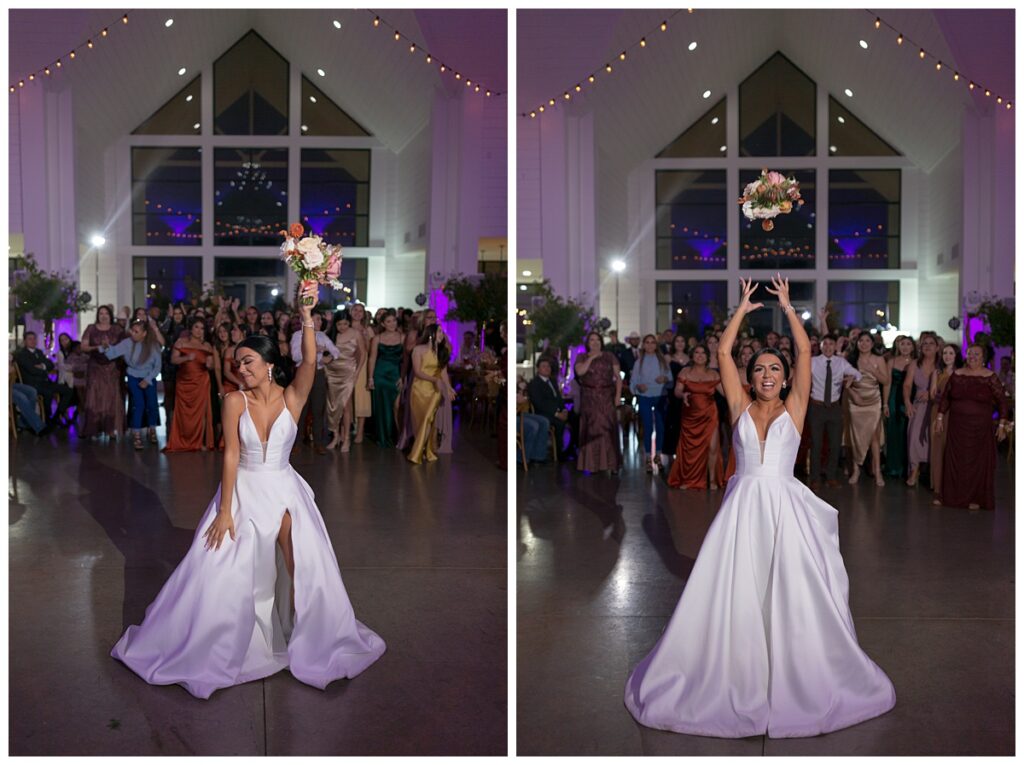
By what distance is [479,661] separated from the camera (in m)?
4.14

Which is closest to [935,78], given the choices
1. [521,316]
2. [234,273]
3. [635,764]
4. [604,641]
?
[521,316]

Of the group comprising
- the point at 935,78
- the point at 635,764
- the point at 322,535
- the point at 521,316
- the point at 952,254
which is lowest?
the point at 635,764

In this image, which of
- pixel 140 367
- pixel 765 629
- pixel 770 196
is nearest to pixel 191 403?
pixel 140 367

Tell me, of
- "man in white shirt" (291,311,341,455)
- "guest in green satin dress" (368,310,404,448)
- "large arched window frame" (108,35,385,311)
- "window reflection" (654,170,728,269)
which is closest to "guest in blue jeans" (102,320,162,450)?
"man in white shirt" (291,311,341,455)

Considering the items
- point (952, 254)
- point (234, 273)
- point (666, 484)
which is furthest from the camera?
point (234, 273)

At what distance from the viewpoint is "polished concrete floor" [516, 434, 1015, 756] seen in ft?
11.3

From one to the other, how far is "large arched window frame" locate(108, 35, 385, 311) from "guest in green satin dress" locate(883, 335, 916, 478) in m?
12.8

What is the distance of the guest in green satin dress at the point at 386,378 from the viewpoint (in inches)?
416

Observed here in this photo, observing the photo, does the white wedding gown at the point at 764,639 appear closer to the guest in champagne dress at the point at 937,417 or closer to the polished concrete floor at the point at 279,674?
the polished concrete floor at the point at 279,674

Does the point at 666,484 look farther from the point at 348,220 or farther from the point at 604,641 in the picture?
the point at 348,220

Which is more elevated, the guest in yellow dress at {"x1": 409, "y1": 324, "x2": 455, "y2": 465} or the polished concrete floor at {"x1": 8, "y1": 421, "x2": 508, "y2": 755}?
the guest in yellow dress at {"x1": 409, "y1": 324, "x2": 455, "y2": 465}

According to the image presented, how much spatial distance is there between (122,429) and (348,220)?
10.6 meters

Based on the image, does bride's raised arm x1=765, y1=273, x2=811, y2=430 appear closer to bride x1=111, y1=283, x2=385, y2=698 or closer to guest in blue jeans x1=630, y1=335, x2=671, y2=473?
bride x1=111, y1=283, x2=385, y2=698

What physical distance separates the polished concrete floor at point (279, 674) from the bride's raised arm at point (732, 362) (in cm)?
126
